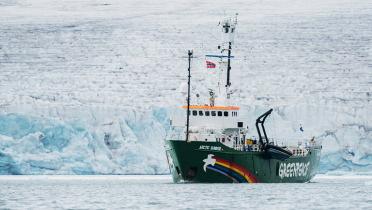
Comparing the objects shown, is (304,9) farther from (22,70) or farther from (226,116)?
(226,116)

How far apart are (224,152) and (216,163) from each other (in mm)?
463

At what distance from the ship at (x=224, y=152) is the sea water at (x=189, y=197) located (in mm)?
1033

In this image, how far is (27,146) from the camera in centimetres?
4222

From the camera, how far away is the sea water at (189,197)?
2588 centimetres

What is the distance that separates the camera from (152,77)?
50188 millimetres

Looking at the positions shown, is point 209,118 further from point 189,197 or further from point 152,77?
point 152,77

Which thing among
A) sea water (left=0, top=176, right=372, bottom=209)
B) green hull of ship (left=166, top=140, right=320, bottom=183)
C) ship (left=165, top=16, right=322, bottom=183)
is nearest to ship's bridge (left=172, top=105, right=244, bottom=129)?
ship (left=165, top=16, right=322, bottom=183)

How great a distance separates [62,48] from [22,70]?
15.1 ft

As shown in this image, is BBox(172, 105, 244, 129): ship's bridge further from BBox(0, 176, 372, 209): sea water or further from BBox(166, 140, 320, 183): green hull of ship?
BBox(0, 176, 372, 209): sea water

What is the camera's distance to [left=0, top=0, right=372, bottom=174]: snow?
141 feet

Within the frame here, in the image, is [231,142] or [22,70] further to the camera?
[22,70]

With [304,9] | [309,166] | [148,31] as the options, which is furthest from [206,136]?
[304,9]

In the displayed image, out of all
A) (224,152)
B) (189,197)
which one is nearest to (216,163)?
(224,152)

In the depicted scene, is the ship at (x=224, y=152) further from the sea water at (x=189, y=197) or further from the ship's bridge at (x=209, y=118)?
the sea water at (x=189, y=197)
